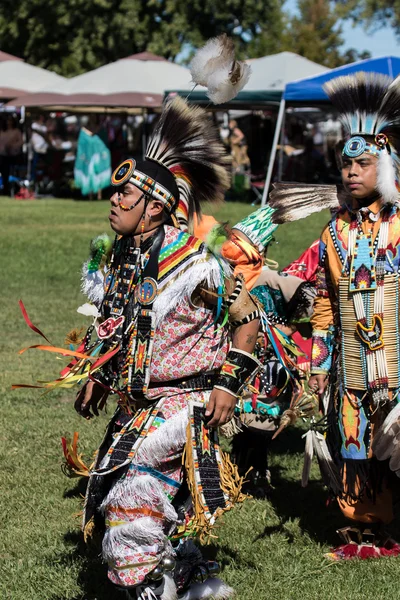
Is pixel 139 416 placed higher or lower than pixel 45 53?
lower

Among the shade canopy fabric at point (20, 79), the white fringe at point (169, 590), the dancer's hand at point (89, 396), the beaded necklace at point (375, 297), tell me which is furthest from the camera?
the shade canopy fabric at point (20, 79)

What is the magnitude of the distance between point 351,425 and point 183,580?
0.98 meters

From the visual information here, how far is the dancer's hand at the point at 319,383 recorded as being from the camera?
4.18 meters

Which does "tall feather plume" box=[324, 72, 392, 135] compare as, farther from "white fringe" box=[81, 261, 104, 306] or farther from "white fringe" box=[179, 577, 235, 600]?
"white fringe" box=[179, 577, 235, 600]

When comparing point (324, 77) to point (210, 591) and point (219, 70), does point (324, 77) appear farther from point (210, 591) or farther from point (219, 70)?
point (210, 591)

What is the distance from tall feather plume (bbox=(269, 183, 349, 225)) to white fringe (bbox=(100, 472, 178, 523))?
1.52 metres

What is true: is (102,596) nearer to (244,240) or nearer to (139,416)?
(139,416)

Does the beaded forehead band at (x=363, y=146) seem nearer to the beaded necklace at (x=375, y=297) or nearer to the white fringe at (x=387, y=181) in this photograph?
the white fringe at (x=387, y=181)

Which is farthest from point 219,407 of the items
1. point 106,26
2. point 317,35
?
point 317,35

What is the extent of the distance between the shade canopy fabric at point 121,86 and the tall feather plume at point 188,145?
17871mm

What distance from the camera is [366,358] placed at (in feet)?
13.1

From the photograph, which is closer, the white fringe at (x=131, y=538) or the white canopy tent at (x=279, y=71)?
the white fringe at (x=131, y=538)

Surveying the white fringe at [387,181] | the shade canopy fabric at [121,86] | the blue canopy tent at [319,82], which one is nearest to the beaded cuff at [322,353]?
the white fringe at [387,181]

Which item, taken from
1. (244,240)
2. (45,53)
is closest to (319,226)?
(244,240)
